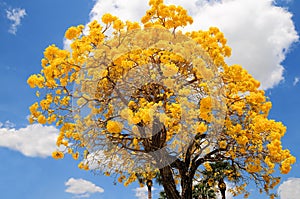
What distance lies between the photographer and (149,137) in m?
8.99

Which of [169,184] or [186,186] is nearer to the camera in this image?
[169,184]

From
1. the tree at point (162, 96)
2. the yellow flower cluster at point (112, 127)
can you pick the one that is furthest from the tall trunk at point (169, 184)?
the yellow flower cluster at point (112, 127)

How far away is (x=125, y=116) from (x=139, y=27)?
112 inches

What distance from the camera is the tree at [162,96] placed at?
8.20 meters

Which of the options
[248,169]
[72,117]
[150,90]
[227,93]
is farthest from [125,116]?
[248,169]

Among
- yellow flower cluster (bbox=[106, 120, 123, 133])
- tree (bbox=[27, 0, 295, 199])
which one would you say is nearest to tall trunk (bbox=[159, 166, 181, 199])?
tree (bbox=[27, 0, 295, 199])

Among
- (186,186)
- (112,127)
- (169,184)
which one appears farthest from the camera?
(186,186)

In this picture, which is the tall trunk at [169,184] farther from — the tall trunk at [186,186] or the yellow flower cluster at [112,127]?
the yellow flower cluster at [112,127]

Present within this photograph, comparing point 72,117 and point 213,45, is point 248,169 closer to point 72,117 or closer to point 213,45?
point 213,45

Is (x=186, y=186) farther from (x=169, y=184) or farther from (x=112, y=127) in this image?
(x=112, y=127)

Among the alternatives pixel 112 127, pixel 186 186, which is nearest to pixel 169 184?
pixel 186 186

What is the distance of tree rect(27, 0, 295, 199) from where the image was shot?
26.9ft

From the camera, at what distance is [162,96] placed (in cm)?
823

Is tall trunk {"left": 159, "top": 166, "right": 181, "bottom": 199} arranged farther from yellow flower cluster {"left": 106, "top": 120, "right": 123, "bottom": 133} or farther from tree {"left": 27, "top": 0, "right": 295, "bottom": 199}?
yellow flower cluster {"left": 106, "top": 120, "right": 123, "bottom": 133}
